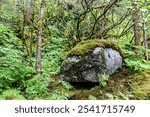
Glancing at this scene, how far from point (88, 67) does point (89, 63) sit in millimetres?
126

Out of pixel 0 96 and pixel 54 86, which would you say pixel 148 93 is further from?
pixel 0 96

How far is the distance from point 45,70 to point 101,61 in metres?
1.98

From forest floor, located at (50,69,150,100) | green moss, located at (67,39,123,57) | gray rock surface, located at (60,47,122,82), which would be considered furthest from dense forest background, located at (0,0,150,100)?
green moss, located at (67,39,123,57)

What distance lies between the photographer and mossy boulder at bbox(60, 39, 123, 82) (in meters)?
8.45

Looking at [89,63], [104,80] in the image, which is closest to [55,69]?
[89,63]

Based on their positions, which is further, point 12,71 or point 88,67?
point 12,71

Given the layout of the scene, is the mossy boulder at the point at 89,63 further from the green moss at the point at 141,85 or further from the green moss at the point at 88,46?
the green moss at the point at 141,85

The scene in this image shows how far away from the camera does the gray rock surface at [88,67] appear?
8.44 m

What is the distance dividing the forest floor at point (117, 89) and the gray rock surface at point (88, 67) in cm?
25

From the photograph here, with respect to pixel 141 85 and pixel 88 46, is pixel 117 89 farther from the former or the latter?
pixel 88 46

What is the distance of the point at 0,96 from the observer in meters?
7.37

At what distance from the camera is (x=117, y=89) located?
8.37 metres

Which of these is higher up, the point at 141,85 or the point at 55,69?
the point at 55,69

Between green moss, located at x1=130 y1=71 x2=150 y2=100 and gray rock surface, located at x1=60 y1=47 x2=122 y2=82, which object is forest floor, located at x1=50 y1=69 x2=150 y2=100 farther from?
gray rock surface, located at x1=60 y1=47 x2=122 y2=82
